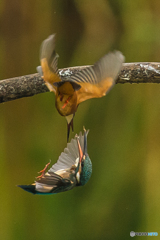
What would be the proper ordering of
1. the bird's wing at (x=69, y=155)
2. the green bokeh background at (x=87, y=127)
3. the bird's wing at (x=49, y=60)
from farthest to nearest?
the green bokeh background at (x=87, y=127)
the bird's wing at (x=69, y=155)
the bird's wing at (x=49, y=60)

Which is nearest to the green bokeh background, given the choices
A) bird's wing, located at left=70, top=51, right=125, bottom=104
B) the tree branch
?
the tree branch

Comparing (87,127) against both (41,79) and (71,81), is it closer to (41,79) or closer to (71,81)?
(41,79)

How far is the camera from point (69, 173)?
429 millimetres

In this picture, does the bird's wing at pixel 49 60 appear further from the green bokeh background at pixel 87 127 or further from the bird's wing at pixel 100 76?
the green bokeh background at pixel 87 127

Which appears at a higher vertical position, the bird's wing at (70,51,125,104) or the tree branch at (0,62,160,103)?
the tree branch at (0,62,160,103)

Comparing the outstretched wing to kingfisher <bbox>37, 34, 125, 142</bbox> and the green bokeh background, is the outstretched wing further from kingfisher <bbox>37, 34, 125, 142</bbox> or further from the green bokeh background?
the green bokeh background

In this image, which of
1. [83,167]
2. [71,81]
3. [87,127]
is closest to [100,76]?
[71,81]

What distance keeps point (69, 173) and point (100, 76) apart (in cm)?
16

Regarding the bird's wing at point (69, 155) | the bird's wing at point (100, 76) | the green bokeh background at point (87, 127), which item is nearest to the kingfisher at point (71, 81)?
the bird's wing at point (100, 76)

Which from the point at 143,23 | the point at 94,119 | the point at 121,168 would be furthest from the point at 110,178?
the point at 143,23

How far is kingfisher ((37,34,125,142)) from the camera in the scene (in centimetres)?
32

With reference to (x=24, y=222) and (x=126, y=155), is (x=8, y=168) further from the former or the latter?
(x=126, y=155)

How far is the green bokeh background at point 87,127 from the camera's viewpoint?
0.69m

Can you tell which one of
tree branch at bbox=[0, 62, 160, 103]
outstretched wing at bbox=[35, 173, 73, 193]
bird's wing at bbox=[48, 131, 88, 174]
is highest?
tree branch at bbox=[0, 62, 160, 103]
